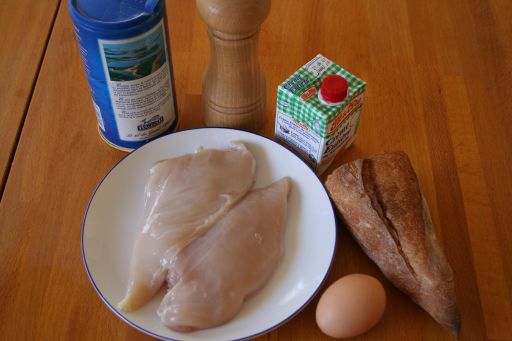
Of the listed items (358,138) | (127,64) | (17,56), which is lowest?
(358,138)

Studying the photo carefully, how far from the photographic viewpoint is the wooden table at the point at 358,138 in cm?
85

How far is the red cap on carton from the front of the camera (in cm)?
86

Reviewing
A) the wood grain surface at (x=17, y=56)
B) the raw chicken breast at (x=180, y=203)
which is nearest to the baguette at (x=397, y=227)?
the raw chicken breast at (x=180, y=203)

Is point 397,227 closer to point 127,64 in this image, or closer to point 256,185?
point 256,185

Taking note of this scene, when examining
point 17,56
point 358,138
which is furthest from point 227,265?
point 17,56

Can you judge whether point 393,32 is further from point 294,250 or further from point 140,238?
point 140,238

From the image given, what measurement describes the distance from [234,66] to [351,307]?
45cm

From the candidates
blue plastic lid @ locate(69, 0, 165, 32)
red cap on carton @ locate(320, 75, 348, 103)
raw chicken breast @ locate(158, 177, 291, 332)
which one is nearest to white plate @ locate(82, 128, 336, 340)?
raw chicken breast @ locate(158, 177, 291, 332)

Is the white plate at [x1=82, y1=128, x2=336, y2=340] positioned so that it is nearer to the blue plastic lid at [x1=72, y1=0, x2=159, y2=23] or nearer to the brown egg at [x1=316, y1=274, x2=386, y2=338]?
the brown egg at [x1=316, y1=274, x2=386, y2=338]

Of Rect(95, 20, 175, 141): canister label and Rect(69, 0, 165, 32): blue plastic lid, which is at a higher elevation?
Rect(69, 0, 165, 32): blue plastic lid

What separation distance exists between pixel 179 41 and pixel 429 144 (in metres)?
0.58

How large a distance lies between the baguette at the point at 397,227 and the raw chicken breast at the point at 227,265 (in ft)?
0.40

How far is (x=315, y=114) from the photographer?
0.87 metres

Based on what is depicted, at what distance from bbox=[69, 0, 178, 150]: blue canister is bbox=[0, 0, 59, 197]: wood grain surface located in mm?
195
